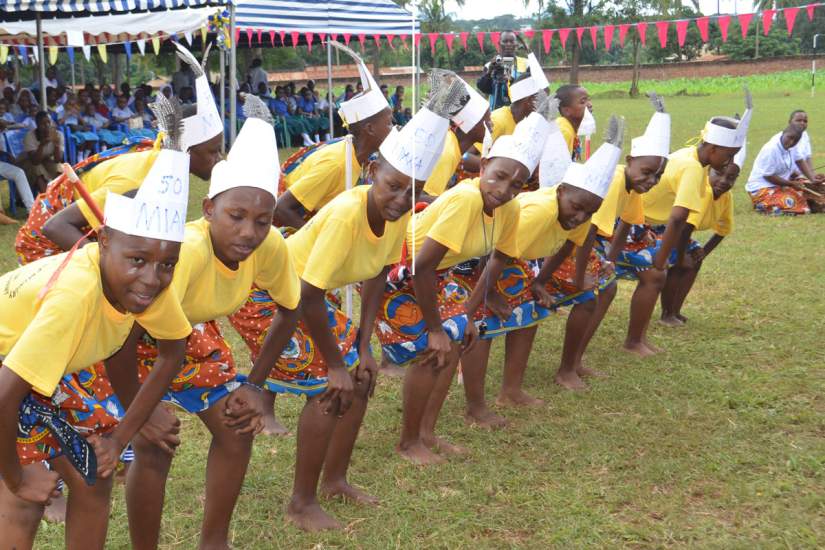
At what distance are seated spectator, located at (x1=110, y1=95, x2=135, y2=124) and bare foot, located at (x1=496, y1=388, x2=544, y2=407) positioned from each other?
12.6 m

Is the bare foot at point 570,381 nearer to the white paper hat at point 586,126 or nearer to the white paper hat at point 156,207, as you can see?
the white paper hat at point 586,126

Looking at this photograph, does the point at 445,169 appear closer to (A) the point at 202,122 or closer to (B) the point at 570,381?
(B) the point at 570,381

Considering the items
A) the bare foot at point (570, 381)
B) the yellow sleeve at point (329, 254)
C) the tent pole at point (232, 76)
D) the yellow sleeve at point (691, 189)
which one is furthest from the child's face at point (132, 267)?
the tent pole at point (232, 76)

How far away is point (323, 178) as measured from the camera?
16.7 feet

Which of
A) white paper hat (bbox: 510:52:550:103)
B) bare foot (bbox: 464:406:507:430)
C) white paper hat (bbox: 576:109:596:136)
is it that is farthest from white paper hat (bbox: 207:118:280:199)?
white paper hat (bbox: 576:109:596:136)

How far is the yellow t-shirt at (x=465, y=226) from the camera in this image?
4156 millimetres

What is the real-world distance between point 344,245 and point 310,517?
1209mm

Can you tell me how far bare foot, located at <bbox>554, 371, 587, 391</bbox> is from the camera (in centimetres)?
570

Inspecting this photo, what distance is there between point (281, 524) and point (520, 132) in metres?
2.25

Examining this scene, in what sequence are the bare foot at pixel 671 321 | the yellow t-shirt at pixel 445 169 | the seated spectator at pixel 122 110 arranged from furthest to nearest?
the seated spectator at pixel 122 110 < the bare foot at pixel 671 321 < the yellow t-shirt at pixel 445 169

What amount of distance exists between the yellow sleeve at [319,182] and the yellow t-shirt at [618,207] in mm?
1545

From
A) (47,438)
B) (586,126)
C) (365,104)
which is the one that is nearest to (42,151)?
(586,126)

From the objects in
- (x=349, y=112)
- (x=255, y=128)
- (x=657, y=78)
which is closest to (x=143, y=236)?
(x=255, y=128)

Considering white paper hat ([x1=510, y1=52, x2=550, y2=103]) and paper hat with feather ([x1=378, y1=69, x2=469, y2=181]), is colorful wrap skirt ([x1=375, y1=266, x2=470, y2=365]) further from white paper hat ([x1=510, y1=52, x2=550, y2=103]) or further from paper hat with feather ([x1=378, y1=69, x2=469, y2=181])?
white paper hat ([x1=510, y1=52, x2=550, y2=103])
